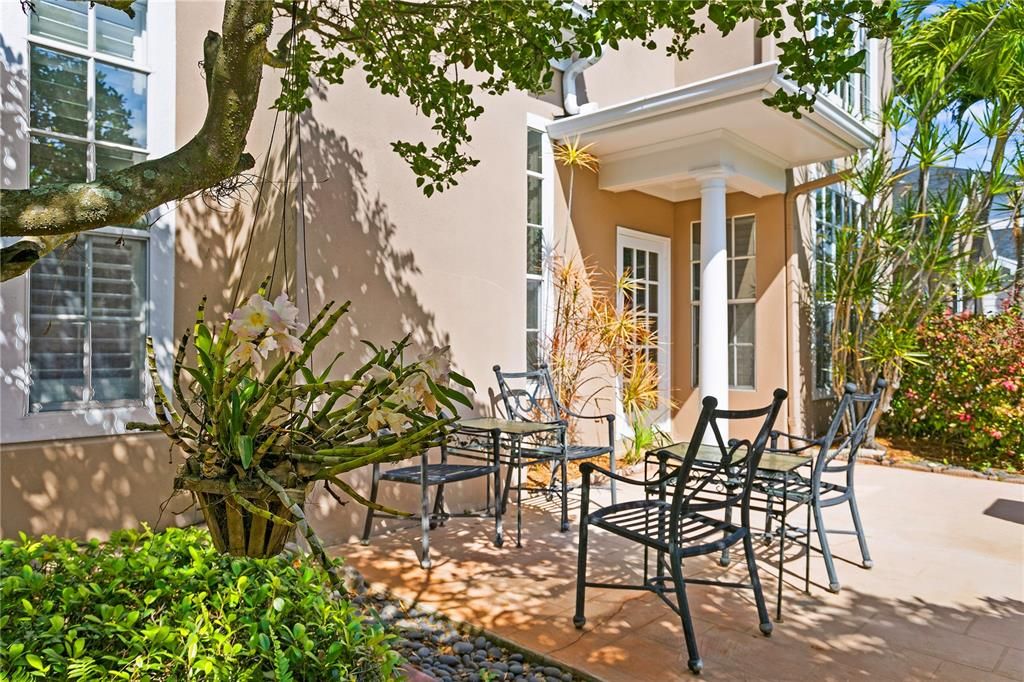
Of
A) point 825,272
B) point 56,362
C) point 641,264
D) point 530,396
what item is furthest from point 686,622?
point 825,272

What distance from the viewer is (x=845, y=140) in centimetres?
604

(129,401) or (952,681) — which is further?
(129,401)

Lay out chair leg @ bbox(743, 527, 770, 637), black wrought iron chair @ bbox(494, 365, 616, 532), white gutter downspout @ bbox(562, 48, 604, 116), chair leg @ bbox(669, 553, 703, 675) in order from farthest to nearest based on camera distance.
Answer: white gutter downspout @ bbox(562, 48, 604, 116) → black wrought iron chair @ bbox(494, 365, 616, 532) → chair leg @ bbox(743, 527, 770, 637) → chair leg @ bbox(669, 553, 703, 675)

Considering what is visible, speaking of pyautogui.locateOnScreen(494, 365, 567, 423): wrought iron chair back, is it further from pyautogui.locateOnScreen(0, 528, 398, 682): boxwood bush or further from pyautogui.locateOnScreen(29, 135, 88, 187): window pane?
pyautogui.locateOnScreen(0, 528, 398, 682): boxwood bush

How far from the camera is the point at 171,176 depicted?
5.26 ft

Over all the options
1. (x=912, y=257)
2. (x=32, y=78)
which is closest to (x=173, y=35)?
(x=32, y=78)

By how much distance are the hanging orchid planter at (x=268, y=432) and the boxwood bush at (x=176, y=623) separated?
0.19 meters

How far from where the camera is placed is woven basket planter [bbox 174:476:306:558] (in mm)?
1273

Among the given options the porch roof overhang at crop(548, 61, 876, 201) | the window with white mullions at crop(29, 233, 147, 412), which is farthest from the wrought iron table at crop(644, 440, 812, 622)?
the window with white mullions at crop(29, 233, 147, 412)

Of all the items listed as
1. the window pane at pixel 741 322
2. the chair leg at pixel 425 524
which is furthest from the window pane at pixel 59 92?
the window pane at pixel 741 322

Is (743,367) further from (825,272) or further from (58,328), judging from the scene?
(58,328)

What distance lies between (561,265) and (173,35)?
354cm

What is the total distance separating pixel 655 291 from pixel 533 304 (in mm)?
2062

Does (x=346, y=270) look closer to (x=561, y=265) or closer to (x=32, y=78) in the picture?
(x=32, y=78)
